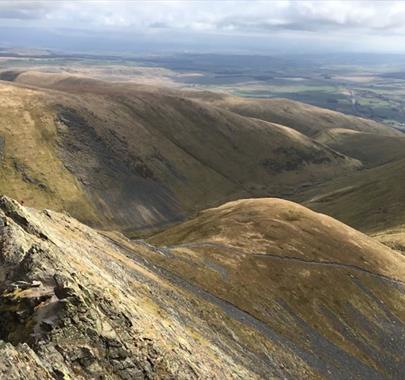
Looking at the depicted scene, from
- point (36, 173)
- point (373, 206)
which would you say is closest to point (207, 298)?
point (36, 173)

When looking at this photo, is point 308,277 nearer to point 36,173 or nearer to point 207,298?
point 207,298

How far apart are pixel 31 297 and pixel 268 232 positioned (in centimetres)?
7167

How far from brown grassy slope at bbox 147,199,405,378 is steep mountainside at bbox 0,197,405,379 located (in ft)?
0.82

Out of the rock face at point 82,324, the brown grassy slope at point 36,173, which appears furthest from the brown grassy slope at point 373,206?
the rock face at point 82,324

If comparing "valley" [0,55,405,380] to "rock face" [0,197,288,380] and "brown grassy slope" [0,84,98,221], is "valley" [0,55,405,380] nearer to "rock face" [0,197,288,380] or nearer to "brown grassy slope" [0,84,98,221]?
"rock face" [0,197,288,380]

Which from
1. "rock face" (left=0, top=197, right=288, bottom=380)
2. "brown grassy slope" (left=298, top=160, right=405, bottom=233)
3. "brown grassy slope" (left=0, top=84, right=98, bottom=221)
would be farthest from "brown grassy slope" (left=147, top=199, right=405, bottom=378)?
"brown grassy slope" (left=0, top=84, right=98, bottom=221)

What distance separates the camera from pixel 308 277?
290ft

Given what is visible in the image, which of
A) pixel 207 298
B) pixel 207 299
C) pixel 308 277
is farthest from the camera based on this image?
pixel 308 277

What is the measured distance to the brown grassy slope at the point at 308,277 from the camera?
241 ft

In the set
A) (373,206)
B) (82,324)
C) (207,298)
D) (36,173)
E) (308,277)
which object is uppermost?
(82,324)

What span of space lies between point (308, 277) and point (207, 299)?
85.2 ft

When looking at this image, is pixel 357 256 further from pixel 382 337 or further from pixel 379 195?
pixel 379 195

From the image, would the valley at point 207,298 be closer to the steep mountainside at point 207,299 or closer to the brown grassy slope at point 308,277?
the steep mountainside at point 207,299

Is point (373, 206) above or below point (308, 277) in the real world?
below
